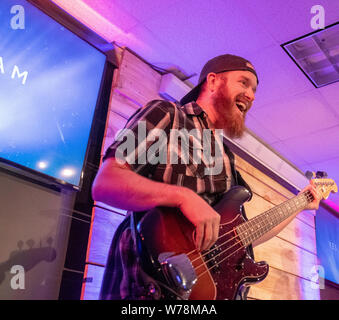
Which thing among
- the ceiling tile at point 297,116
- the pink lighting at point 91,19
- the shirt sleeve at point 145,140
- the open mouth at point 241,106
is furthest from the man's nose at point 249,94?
the ceiling tile at point 297,116

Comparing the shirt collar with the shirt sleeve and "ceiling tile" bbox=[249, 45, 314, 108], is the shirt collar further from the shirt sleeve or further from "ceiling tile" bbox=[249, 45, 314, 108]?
"ceiling tile" bbox=[249, 45, 314, 108]

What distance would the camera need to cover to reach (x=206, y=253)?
108 cm

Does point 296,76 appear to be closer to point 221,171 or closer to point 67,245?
point 221,171

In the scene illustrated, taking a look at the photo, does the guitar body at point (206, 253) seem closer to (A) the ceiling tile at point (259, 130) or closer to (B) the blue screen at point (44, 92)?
(B) the blue screen at point (44, 92)

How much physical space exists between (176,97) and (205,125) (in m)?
1.02

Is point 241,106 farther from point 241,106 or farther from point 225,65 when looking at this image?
point 225,65

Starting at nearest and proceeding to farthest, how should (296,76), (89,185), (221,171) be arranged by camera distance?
(221,171)
(89,185)
(296,76)

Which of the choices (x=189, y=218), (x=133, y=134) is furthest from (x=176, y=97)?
(x=189, y=218)

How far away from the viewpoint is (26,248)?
1.60 metres

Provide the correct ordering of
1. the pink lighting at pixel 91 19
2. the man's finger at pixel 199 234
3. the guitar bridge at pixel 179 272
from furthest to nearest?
the pink lighting at pixel 91 19 < the man's finger at pixel 199 234 < the guitar bridge at pixel 179 272

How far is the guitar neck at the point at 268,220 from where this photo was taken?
128cm

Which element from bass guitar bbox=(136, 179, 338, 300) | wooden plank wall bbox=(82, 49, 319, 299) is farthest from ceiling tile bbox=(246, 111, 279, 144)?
bass guitar bbox=(136, 179, 338, 300)

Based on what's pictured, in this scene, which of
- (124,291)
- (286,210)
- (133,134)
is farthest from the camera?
(286,210)

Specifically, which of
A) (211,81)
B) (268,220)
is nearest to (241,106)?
(211,81)
